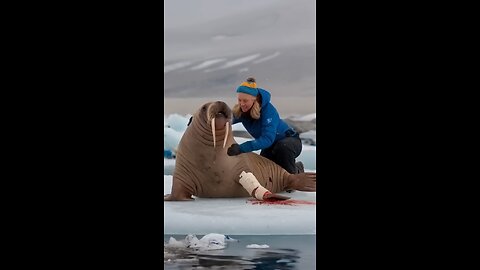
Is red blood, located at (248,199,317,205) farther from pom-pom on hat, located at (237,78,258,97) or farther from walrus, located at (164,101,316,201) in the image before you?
pom-pom on hat, located at (237,78,258,97)

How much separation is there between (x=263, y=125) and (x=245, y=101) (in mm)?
184

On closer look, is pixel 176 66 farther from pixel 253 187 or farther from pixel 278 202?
pixel 278 202

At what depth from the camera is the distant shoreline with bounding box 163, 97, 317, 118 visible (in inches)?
255

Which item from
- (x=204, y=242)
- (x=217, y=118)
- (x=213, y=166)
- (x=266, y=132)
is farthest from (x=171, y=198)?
(x=266, y=132)

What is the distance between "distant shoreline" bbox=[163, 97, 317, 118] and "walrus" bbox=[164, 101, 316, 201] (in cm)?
9

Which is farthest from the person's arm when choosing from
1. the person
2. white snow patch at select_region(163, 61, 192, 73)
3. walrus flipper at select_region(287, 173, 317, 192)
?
white snow patch at select_region(163, 61, 192, 73)

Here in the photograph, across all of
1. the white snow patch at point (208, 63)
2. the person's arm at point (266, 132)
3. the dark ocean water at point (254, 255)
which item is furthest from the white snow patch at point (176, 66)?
the dark ocean water at point (254, 255)

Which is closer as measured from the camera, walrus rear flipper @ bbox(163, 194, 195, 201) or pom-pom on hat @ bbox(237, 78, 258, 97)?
walrus rear flipper @ bbox(163, 194, 195, 201)

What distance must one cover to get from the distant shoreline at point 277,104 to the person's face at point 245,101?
0.15 ft

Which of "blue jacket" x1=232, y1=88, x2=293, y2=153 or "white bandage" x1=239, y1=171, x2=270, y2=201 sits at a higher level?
"blue jacket" x1=232, y1=88, x2=293, y2=153

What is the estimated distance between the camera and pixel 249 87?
645 centimetres

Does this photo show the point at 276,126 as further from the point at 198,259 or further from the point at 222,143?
the point at 198,259

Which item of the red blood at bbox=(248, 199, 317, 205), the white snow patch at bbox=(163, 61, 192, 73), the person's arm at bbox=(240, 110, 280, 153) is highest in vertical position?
the white snow patch at bbox=(163, 61, 192, 73)

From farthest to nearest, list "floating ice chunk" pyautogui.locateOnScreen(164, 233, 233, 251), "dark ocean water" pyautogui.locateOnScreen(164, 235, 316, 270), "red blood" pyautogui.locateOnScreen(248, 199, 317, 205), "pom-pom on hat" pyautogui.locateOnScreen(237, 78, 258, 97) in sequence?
1. "pom-pom on hat" pyautogui.locateOnScreen(237, 78, 258, 97)
2. "red blood" pyautogui.locateOnScreen(248, 199, 317, 205)
3. "floating ice chunk" pyautogui.locateOnScreen(164, 233, 233, 251)
4. "dark ocean water" pyautogui.locateOnScreen(164, 235, 316, 270)
